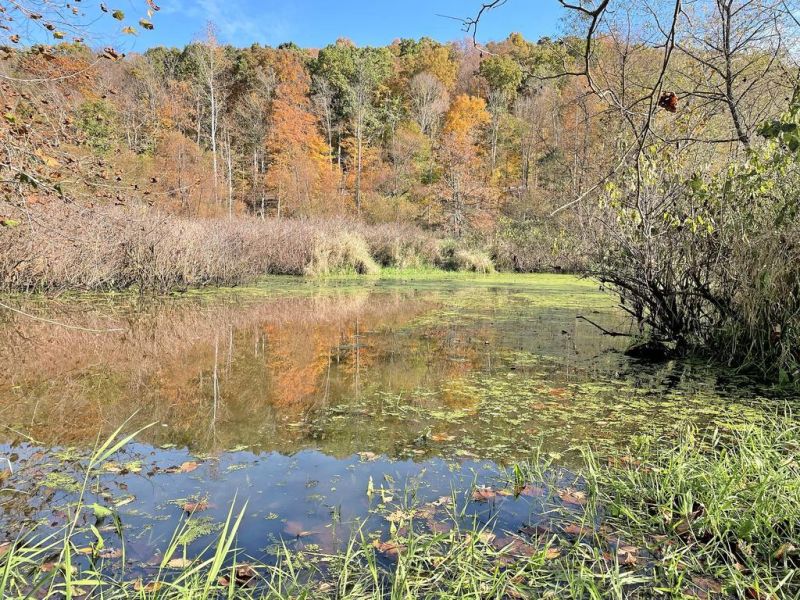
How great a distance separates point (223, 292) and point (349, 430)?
9454 millimetres

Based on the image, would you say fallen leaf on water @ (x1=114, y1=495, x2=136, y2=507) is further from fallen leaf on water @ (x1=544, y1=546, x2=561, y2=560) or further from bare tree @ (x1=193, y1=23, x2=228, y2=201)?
bare tree @ (x1=193, y1=23, x2=228, y2=201)

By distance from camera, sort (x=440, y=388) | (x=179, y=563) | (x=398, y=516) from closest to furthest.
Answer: (x=179, y=563) → (x=398, y=516) → (x=440, y=388)

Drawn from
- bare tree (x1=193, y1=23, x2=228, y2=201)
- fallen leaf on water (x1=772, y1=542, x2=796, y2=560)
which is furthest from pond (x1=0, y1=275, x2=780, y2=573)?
bare tree (x1=193, y1=23, x2=228, y2=201)

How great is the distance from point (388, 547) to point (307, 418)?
1.96 meters

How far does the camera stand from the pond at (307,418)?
2607 mm

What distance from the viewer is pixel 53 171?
17.1 feet

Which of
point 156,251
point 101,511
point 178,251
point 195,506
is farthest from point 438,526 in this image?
point 178,251

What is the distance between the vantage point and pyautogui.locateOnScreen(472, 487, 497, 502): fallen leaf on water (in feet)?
9.07

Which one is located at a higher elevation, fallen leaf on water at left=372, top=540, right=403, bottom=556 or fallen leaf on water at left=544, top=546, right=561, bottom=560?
fallen leaf on water at left=544, top=546, right=561, bottom=560

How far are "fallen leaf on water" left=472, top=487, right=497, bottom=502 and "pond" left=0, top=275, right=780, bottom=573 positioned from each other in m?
0.01

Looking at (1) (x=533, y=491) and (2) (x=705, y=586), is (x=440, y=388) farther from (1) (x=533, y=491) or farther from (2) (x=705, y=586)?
(2) (x=705, y=586)

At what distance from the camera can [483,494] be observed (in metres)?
2.81

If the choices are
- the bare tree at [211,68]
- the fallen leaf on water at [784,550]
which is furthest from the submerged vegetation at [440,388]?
the bare tree at [211,68]

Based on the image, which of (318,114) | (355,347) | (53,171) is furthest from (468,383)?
(318,114)
